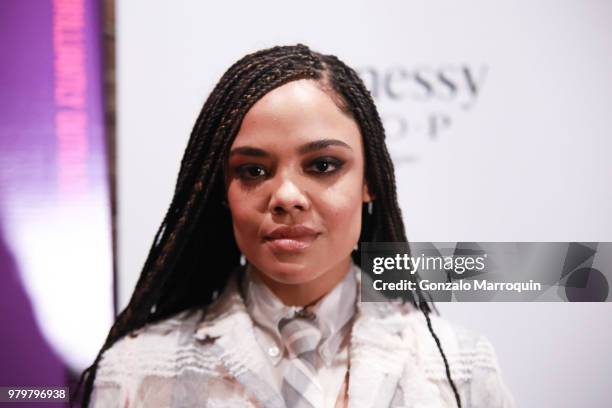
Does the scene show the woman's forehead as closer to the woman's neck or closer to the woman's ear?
the woman's ear

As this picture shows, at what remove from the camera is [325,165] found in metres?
1.07

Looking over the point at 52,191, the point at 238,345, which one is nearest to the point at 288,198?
the point at 238,345

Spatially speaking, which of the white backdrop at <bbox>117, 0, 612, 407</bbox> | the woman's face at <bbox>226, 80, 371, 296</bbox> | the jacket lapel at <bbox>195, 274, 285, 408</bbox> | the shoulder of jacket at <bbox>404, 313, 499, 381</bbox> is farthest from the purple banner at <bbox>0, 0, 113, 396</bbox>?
the shoulder of jacket at <bbox>404, 313, 499, 381</bbox>

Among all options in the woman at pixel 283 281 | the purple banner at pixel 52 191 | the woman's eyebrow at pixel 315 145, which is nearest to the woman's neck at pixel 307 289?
the woman at pixel 283 281

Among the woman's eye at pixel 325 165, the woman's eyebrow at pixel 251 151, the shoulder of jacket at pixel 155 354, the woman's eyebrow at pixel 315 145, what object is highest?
the woman's eyebrow at pixel 315 145

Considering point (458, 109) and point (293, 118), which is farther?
point (458, 109)

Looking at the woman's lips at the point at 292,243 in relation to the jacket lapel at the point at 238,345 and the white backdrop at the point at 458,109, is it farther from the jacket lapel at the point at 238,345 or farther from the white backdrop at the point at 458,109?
the white backdrop at the point at 458,109

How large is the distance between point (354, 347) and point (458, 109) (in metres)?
0.52

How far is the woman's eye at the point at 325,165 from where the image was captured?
106cm

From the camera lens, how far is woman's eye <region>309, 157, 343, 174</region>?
3.48ft

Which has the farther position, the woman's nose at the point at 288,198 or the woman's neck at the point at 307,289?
the woman's neck at the point at 307,289

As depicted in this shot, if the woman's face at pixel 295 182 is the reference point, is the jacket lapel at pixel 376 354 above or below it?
below

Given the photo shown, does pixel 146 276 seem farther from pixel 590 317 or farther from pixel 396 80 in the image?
pixel 590 317

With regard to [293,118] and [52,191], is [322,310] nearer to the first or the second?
[293,118]
